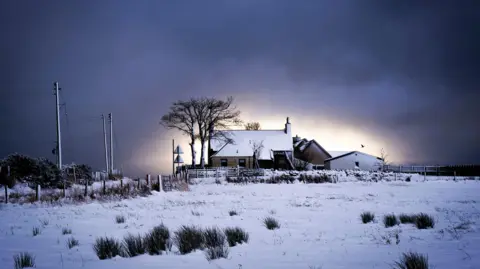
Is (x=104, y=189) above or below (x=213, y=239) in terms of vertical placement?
below

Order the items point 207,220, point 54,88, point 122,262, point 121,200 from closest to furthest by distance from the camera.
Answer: point 122,262, point 207,220, point 121,200, point 54,88

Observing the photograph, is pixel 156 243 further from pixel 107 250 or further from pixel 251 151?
pixel 251 151

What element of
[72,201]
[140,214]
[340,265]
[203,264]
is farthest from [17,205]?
[340,265]

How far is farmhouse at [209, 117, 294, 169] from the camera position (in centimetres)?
6184

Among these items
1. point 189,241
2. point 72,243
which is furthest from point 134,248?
point 72,243

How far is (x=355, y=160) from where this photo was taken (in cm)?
6706

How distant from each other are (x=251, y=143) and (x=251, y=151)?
1917mm

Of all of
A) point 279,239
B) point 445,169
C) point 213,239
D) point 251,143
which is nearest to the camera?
point 213,239

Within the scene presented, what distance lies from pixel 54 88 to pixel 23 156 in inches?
373

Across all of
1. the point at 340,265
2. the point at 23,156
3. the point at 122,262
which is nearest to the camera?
the point at 340,265

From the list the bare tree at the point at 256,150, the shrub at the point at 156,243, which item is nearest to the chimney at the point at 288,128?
the bare tree at the point at 256,150

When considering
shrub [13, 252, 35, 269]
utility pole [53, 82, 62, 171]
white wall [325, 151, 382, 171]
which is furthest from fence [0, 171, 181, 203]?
white wall [325, 151, 382, 171]

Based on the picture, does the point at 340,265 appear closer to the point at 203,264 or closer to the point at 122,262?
the point at 203,264

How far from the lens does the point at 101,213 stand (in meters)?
14.2
